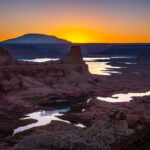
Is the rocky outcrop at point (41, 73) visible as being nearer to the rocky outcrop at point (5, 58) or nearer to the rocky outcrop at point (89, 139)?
the rocky outcrop at point (5, 58)

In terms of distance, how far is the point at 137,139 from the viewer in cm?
630

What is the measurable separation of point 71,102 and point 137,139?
2246 centimetres

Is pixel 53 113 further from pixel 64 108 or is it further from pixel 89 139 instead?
pixel 89 139

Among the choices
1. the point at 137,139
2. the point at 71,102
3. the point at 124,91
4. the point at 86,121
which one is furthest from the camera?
the point at 124,91

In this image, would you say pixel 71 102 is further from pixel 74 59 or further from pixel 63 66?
pixel 74 59

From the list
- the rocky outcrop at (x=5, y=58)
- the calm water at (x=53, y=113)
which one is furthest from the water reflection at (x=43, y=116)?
the rocky outcrop at (x=5, y=58)

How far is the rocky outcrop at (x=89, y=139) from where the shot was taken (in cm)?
993

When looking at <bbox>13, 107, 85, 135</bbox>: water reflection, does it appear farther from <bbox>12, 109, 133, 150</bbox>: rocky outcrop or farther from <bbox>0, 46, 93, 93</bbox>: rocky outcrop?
<bbox>0, 46, 93, 93</bbox>: rocky outcrop

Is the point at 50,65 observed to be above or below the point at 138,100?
above

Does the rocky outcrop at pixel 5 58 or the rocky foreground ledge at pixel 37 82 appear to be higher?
the rocky outcrop at pixel 5 58

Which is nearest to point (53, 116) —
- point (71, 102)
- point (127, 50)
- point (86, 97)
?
point (71, 102)

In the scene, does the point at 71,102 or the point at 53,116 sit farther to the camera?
the point at 71,102

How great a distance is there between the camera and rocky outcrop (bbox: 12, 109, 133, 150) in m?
9.93

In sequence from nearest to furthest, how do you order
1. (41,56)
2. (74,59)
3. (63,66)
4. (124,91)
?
(124,91), (63,66), (74,59), (41,56)
